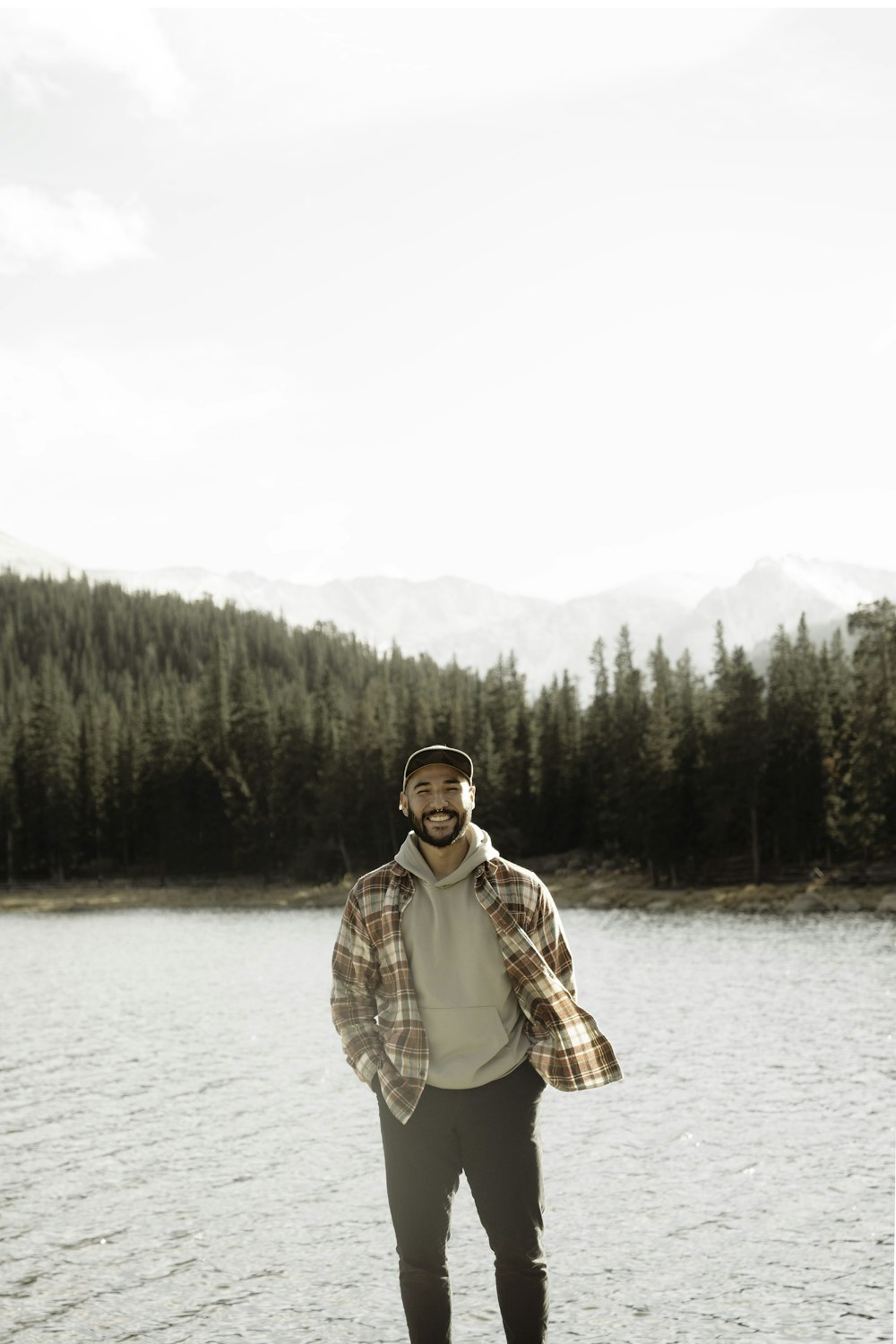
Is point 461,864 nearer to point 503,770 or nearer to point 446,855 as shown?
point 446,855

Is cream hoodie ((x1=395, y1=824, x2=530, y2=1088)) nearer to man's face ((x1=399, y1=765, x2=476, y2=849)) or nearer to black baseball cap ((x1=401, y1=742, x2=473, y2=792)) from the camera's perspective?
man's face ((x1=399, y1=765, x2=476, y2=849))

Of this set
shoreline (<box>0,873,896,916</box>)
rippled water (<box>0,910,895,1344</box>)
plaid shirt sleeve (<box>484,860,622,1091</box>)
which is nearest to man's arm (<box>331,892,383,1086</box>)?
plaid shirt sleeve (<box>484,860,622,1091</box>)

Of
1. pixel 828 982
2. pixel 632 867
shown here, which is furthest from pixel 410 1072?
pixel 632 867

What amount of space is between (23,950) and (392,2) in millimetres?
49059

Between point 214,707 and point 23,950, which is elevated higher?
point 214,707

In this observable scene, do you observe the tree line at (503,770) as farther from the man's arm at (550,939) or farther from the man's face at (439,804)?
the man's face at (439,804)

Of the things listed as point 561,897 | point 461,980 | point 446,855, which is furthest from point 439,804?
point 561,897

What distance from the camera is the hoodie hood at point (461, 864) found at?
19.1ft

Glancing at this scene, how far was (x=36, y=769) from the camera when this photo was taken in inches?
4365

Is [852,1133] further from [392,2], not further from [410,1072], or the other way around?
[392,2]

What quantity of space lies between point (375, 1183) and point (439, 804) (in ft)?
29.8

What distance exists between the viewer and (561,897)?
75.8 metres

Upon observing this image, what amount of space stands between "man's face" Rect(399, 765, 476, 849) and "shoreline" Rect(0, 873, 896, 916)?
54.0 metres

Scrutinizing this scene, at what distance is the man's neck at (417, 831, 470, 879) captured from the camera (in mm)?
5910
